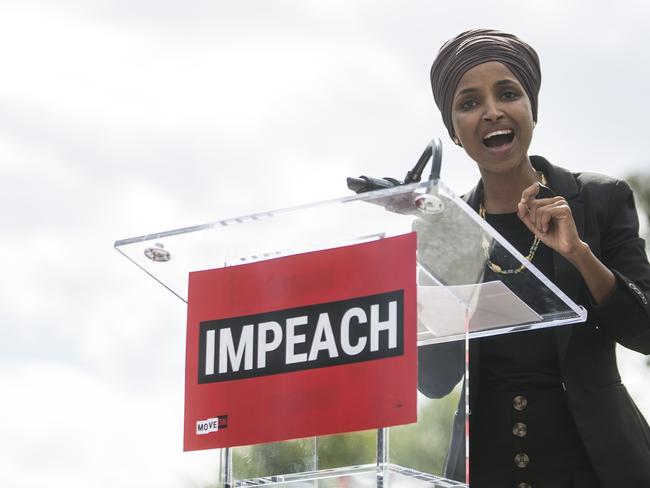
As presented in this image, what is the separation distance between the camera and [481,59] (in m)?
A: 2.87

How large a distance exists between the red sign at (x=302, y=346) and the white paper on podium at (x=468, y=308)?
0.52 feet

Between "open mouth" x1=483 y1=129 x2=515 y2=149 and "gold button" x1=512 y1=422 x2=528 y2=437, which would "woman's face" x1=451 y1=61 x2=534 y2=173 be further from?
"gold button" x1=512 y1=422 x2=528 y2=437

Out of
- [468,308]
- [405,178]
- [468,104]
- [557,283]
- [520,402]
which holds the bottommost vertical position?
[520,402]

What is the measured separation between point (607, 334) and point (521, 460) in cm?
38

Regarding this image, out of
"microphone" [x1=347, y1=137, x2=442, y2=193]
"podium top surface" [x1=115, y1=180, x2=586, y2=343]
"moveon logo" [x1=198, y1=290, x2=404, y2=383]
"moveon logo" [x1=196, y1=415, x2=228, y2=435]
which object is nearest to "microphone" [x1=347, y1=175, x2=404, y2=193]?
"microphone" [x1=347, y1=137, x2=442, y2=193]

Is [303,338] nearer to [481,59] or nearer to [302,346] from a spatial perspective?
[302,346]

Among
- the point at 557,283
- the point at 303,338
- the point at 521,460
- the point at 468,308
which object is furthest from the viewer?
the point at 557,283

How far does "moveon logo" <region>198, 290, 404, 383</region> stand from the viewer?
6.74 ft

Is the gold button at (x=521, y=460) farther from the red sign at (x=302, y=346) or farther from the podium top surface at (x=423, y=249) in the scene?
the red sign at (x=302, y=346)

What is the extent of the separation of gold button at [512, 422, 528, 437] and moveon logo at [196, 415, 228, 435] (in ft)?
2.56

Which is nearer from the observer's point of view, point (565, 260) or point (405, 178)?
point (405, 178)

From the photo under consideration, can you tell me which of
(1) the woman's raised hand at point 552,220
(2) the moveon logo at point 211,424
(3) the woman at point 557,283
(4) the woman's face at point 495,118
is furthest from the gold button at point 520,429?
(2) the moveon logo at point 211,424

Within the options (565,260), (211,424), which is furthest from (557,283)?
(211,424)

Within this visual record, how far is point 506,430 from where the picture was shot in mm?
2648
